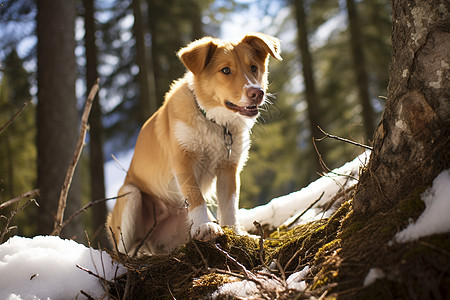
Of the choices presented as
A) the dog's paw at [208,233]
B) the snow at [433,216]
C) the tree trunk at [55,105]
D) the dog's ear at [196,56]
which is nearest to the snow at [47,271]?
the dog's paw at [208,233]

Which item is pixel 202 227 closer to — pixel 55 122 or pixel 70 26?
pixel 55 122

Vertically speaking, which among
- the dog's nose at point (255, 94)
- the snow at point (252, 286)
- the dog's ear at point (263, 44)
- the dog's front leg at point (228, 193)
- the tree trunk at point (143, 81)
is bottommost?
the snow at point (252, 286)

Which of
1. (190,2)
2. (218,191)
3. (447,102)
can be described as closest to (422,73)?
(447,102)

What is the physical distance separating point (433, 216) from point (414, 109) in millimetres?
564

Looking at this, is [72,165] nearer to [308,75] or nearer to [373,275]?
[373,275]

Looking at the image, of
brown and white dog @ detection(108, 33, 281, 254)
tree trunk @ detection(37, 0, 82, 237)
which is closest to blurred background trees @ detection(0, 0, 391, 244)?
tree trunk @ detection(37, 0, 82, 237)

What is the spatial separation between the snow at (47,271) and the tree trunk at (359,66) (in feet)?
30.6

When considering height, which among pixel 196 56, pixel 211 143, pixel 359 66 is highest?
pixel 359 66

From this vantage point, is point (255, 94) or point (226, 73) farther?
point (226, 73)

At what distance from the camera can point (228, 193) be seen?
11.9 ft

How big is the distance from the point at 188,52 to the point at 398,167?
2202 millimetres

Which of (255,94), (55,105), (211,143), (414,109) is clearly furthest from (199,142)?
(55,105)

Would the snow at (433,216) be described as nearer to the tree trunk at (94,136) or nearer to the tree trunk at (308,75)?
the tree trunk at (94,136)

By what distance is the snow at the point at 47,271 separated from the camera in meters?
2.05
